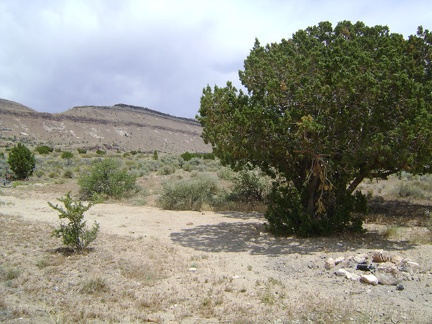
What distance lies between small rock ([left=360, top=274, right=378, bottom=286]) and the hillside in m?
61.1

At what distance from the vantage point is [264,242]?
11062mm

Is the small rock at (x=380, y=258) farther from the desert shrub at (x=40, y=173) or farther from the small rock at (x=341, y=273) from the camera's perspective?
the desert shrub at (x=40, y=173)

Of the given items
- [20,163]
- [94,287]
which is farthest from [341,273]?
[20,163]

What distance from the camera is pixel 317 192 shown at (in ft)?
39.0

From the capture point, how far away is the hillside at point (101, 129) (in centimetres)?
7206

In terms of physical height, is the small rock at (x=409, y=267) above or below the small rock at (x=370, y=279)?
above

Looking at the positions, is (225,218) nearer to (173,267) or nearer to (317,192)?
(317,192)

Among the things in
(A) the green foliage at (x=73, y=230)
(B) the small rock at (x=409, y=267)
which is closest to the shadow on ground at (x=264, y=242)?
(B) the small rock at (x=409, y=267)

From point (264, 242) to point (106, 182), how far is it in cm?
1227

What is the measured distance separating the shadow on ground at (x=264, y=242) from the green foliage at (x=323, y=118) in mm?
580

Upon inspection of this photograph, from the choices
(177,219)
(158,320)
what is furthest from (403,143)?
(177,219)

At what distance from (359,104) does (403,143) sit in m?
1.49

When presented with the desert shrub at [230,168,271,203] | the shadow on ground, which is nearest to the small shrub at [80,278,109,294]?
the shadow on ground

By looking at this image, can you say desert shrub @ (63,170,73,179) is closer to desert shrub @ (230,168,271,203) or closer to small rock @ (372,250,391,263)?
desert shrub @ (230,168,271,203)
